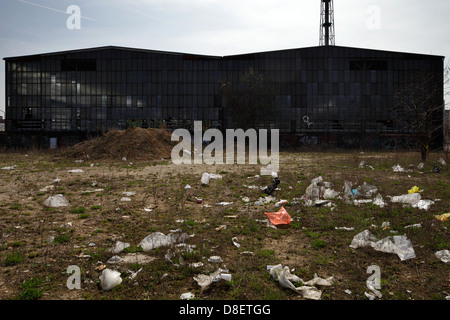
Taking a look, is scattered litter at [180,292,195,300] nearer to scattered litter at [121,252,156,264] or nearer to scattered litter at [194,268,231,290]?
scattered litter at [194,268,231,290]

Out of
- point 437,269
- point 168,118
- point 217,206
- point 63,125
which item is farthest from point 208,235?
point 63,125

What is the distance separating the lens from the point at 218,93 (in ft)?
115

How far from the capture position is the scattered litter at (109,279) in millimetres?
4141

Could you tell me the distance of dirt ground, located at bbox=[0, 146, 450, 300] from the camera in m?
4.18

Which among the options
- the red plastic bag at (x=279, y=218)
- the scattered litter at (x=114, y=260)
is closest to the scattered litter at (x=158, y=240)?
the scattered litter at (x=114, y=260)

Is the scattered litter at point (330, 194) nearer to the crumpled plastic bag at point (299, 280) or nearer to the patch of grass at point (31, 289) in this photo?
the crumpled plastic bag at point (299, 280)

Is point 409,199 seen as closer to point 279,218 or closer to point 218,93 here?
point 279,218

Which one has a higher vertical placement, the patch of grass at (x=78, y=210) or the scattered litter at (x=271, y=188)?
the scattered litter at (x=271, y=188)

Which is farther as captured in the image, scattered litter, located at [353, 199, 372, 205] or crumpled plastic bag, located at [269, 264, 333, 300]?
scattered litter, located at [353, 199, 372, 205]

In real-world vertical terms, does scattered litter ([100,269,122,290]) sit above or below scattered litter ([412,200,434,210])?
below

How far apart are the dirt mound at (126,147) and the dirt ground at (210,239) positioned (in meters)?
7.65

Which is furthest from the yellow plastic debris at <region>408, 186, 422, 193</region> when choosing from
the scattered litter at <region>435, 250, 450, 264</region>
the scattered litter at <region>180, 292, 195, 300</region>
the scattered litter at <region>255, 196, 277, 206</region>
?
the scattered litter at <region>180, 292, 195, 300</region>

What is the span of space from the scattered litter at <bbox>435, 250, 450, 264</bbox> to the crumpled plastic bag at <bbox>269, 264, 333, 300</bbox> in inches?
79.8
